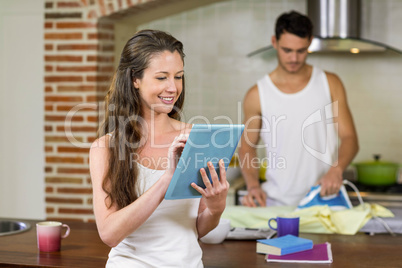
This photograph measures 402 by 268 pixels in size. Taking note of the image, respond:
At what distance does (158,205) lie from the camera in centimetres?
179

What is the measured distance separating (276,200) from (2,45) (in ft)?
8.05

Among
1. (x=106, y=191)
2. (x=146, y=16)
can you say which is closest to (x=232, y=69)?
(x=146, y=16)

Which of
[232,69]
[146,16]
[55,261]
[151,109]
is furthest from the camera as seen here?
[232,69]

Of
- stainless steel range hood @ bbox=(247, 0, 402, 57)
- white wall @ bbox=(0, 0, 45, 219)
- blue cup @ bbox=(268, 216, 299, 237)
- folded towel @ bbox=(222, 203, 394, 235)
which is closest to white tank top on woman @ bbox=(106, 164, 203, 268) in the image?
blue cup @ bbox=(268, 216, 299, 237)

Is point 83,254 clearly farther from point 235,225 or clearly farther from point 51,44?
point 51,44

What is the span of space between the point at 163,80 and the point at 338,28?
2.79 m

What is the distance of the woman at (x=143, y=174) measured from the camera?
1.79 metres

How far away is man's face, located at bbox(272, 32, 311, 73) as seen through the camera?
3438 mm

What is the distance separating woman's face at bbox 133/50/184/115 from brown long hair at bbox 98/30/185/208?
21 mm

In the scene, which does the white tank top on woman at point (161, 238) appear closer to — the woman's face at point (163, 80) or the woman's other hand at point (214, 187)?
the woman's other hand at point (214, 187)

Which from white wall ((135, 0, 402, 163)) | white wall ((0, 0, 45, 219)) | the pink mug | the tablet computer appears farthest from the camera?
→ white wall ((135, 0, 402, 163))

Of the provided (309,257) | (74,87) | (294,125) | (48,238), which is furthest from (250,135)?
(48,238)

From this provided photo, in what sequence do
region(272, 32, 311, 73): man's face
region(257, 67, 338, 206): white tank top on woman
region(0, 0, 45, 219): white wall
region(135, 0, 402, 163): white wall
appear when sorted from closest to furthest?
region(272, 32, 311, 73): man's face < region(257, 67, 338, 206): white tank top on woman < region(0, 0, 45, 219): white wall < region(135, 0, 402, 163): white wall

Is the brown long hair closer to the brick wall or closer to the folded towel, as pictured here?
the folded towel
